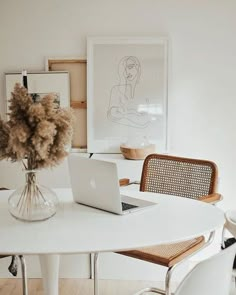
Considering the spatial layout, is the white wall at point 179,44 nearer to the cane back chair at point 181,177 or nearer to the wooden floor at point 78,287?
the cane back chair at point 181,177

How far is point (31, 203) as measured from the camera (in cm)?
173

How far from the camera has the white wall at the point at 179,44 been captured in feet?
11.0

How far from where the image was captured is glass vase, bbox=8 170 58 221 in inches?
67.6

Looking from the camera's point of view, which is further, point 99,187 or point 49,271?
point 49,271

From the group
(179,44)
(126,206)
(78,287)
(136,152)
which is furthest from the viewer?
(179,44)

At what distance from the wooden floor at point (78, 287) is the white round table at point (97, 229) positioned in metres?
0.95

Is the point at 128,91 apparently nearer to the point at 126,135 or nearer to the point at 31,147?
the point at 126,135

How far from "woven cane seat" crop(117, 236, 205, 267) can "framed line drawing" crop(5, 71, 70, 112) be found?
1.68 meters

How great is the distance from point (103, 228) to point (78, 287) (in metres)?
1.48

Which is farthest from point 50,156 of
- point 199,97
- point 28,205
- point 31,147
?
point 199,97

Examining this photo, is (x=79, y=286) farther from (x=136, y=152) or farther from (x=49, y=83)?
(x=49, y=83)

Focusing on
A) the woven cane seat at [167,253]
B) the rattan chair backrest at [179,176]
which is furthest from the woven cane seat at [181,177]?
the woven cane seat at [167,253]

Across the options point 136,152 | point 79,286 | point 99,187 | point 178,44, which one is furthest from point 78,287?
point 178,44

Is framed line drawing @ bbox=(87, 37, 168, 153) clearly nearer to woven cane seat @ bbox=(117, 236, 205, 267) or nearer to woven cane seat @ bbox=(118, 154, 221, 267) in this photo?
woven cane seat @ bbox=(118, 154, 221, 267)
